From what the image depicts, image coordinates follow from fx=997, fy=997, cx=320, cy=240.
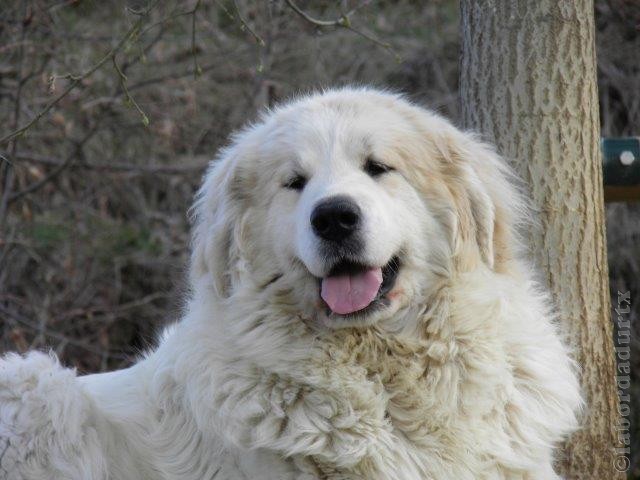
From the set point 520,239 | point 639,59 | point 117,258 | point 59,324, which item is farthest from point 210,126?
point 520,239

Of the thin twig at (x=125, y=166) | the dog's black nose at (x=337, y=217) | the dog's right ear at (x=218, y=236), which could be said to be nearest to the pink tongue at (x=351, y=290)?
the dog's black nose at (x=337, y=217)

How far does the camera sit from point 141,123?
26.2 feet

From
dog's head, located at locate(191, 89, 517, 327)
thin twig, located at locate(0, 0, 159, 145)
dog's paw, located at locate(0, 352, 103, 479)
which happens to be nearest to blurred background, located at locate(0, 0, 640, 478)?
thin twig, located at locate(0, 0, 159, 145)

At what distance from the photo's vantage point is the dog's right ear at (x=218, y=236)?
12.6 feet

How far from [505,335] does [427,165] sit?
2.25 ft

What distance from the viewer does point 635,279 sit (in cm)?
A: 772

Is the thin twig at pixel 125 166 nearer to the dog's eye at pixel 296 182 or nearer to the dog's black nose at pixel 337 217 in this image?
the dog's eye at pixel 296 182

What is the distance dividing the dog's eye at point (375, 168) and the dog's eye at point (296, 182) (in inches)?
9.3

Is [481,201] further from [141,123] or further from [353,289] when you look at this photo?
[141,123]

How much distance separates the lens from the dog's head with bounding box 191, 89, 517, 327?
3.48 meters

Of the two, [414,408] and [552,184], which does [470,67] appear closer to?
[552,184]

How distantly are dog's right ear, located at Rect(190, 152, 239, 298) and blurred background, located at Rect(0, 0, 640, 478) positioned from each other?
3162 mm

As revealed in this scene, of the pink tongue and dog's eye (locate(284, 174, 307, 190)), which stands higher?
dog's eye (locate(284, 174, 307, 190))

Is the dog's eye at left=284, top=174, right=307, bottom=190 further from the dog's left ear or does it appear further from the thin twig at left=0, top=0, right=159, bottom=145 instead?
the thin twig at left=0, top=0, right=159, bottom=145
